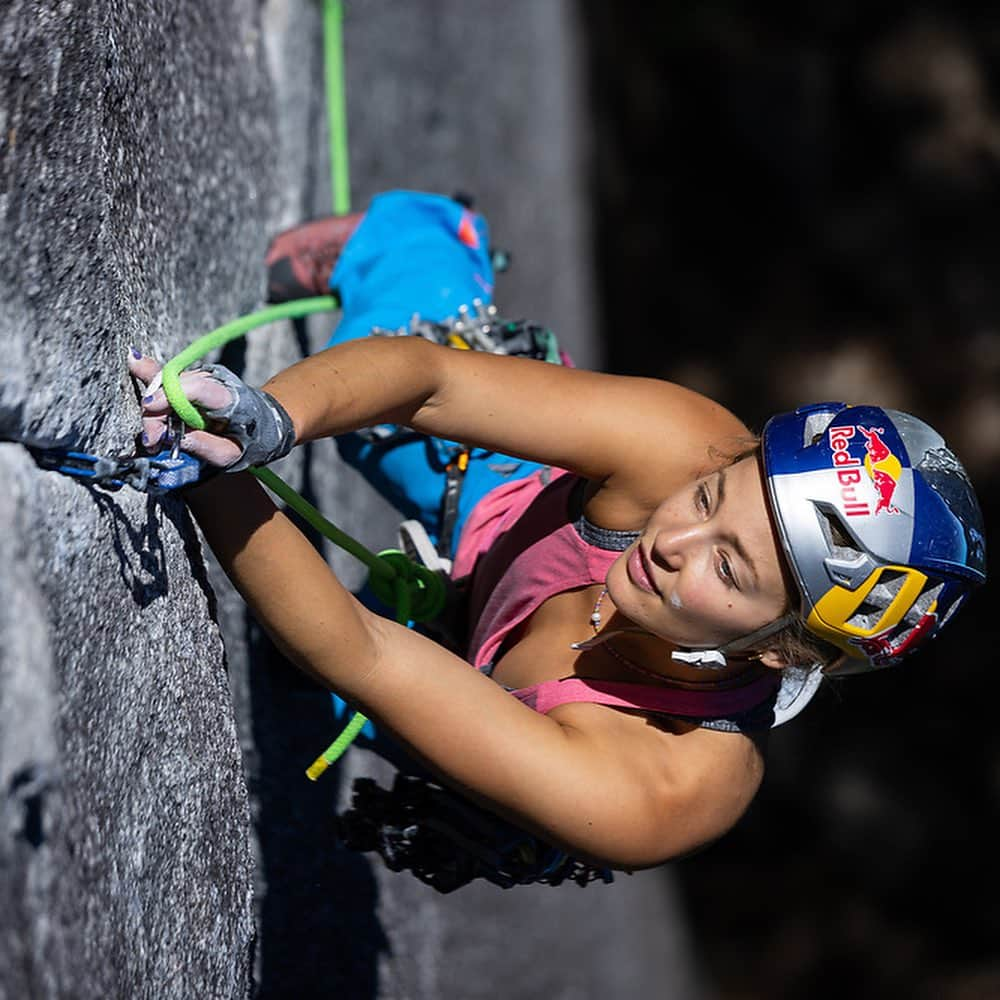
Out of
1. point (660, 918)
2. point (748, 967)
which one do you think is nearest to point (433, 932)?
Answer: point (660, 918)

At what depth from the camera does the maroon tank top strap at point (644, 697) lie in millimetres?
1192

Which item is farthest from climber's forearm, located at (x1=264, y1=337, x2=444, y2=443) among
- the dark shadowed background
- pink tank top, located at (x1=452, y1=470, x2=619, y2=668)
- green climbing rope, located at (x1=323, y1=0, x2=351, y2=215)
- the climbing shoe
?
the dark shadowed background

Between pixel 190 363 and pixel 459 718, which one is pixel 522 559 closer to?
pixel 459 718

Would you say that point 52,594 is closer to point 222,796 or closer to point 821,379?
point 222,796

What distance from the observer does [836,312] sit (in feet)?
14.8

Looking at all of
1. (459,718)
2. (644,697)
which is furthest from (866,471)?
(459,718)

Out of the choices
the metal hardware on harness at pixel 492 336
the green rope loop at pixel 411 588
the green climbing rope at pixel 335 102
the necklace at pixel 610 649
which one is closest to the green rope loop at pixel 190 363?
the metal hardware on harness at pixel 492 336

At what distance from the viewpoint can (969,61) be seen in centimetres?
425

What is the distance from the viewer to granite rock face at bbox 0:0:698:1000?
78cm

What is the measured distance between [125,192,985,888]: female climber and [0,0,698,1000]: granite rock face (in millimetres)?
103

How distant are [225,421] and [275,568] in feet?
0.47

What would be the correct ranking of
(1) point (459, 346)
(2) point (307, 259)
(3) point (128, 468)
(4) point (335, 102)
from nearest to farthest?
(3) point (128, 468) < (1) point (459, 346) < (2) point (307, 259) < (4) point (335, 102)

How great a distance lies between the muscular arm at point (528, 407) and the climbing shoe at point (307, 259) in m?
0.68

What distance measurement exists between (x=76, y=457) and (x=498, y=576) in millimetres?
629
